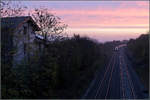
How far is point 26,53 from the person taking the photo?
9258 millimetres

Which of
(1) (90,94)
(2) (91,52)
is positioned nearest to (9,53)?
(1) (90,94)

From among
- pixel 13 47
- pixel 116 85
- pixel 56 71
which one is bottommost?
pixel 116 85

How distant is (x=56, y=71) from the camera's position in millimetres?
13875

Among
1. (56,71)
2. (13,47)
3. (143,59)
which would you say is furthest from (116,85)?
(13,47)

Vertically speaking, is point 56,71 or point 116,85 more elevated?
point 56,71

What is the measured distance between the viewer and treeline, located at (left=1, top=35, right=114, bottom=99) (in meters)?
8.38

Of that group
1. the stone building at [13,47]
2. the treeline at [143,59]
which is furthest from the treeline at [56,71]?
the treeline at [143,59]

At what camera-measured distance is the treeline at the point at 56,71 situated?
838 centimetres

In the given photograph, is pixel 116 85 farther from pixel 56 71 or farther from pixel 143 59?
pixel 143 59

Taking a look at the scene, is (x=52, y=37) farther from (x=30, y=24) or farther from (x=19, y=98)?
(x=19, y=98)

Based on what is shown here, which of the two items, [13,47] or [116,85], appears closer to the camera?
[13,47]

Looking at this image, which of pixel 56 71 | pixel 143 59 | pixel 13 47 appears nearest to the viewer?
pixel 13 47

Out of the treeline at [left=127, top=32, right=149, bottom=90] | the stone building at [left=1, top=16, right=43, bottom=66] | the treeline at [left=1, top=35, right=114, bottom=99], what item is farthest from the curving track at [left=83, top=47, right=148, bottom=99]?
the stone building at [left=1, top=16, right=43, bottom=66]

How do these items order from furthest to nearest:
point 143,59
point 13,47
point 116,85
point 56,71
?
point 143,59 → point 116,85 → point 56,71 → point 13,47
